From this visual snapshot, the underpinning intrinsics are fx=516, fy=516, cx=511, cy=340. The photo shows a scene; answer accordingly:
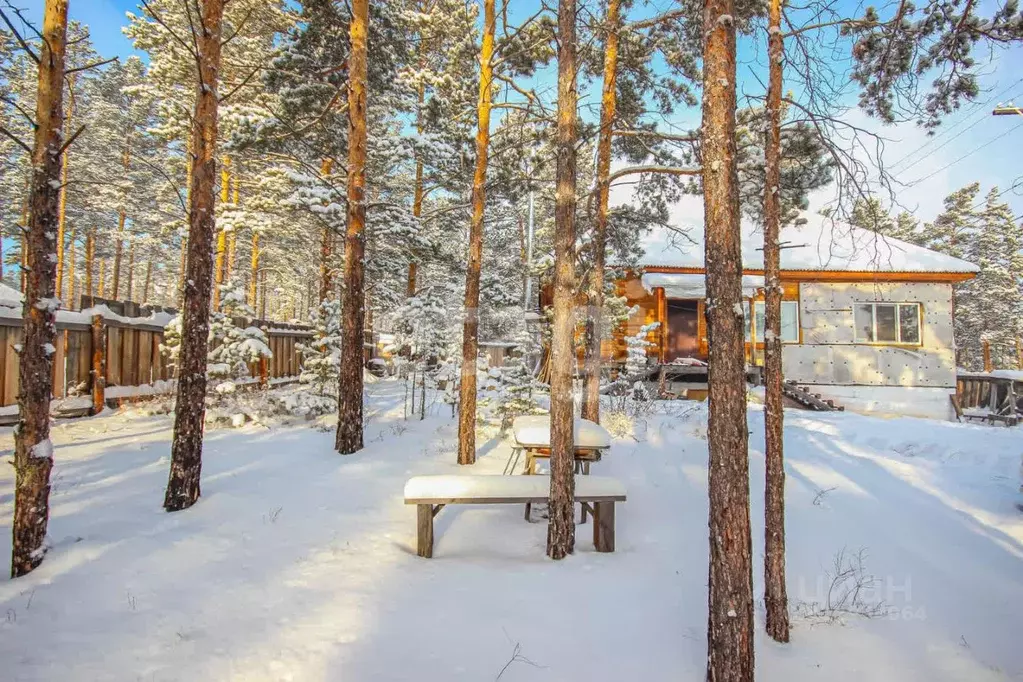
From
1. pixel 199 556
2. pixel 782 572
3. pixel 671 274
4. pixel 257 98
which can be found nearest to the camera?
pixel 782 572

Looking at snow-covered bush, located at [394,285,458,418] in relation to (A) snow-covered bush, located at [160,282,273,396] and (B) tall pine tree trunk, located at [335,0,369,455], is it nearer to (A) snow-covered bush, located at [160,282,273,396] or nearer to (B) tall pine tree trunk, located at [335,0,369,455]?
(A) snow-covered bush, located at [160,282,273,396]

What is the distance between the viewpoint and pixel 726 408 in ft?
10.5

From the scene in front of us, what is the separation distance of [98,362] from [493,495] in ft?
30.3

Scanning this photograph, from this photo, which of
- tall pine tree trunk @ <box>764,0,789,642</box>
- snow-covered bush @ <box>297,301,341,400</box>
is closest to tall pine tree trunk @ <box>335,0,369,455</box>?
snow-covered bush @ <box>297,301,341,400</box>

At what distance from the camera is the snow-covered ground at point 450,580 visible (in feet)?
A: 11.0

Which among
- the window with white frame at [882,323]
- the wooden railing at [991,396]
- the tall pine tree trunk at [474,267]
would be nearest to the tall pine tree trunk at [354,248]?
the tall pine tree trunk at [474,267]

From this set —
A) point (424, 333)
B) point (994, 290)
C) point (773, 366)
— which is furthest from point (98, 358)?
point (994, 290)

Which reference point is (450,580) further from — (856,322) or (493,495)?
(856,322)

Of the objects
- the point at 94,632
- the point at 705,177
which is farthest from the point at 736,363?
the point at 94,632

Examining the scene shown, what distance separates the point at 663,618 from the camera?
4195mm

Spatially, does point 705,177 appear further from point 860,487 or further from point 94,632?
point 860,487

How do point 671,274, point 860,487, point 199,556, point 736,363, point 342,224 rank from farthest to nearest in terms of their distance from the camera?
point 671,274, point 342,224, point 860,487, point 199,556, point 736,363

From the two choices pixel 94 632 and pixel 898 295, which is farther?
pixel 898 295

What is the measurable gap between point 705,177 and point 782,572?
318 centimetres
